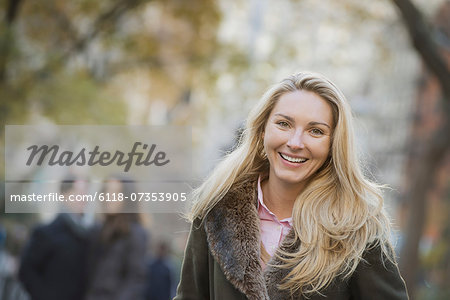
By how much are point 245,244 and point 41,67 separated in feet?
32.1

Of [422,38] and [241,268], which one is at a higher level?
[422,38]

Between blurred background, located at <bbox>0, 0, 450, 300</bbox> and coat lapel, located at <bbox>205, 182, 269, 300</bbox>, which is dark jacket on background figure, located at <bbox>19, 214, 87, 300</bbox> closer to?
coat lapel, located at <bbox>205, 182, 269, 300</bbox>

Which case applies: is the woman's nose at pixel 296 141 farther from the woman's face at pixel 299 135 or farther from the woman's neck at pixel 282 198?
the woman's neck at pixel 282 198

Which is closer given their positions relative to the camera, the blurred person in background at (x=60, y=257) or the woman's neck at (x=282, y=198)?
the woman's neck at (x=282, y=198)

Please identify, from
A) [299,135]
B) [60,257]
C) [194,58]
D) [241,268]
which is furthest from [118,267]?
[194,58]

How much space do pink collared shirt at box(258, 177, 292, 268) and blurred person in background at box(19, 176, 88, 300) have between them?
366 centimetres

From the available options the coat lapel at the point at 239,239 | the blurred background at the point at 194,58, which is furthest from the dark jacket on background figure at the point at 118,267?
the blurred background at the point at 194,58

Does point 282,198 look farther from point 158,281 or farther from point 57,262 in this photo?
point 158,281

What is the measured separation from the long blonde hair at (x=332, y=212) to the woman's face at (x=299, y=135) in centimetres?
4

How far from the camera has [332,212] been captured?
310 cm

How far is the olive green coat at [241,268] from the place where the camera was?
117 inches

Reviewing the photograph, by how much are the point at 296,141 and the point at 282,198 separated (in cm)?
33

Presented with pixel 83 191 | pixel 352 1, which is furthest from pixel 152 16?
pixel 83 191

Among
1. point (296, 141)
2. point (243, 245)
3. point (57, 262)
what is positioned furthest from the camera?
point (57, 262)
